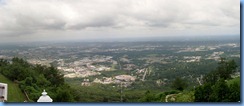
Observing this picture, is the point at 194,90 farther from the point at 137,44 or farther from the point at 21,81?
the point at 21,81

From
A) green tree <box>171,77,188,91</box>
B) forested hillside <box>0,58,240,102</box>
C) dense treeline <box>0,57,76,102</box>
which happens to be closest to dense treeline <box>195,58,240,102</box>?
forested hillside <box>0,58,240,102</box>

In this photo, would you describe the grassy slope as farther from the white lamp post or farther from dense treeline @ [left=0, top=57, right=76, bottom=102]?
the white lamp post

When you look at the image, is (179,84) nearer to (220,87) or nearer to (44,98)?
(220,87)

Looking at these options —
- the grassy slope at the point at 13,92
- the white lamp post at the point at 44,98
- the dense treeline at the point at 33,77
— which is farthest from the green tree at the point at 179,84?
the grassy slope at the point at 13,92

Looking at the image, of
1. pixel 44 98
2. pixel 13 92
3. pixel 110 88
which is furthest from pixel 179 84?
pixel 13 92

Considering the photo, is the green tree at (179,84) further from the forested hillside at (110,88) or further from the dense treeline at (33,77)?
A: the dense treeline at (33,77)

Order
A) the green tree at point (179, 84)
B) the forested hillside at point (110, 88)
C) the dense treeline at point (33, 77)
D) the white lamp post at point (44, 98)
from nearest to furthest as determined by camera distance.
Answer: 1. the forested hillside at point (110, 88)
2. the white lamp post at point (44, 98)
3. the green tree at point (179, 84)
4. the dense treeline at point (33, 77)
